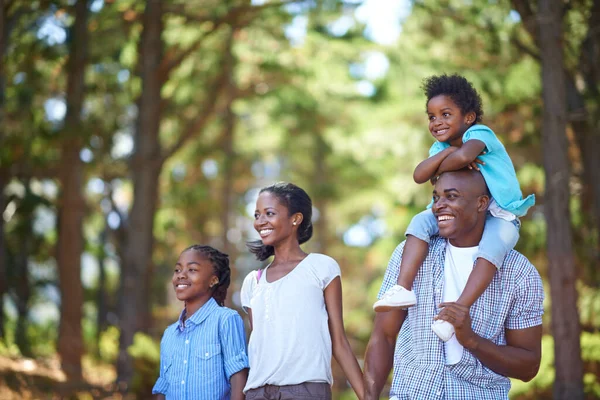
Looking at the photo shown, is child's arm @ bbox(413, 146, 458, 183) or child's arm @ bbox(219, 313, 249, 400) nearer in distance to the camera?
child's arm @ bbox(413, 146, 458, 183)

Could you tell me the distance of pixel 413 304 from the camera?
3.74 m

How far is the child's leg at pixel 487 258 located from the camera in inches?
144

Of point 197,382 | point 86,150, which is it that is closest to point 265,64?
point 86,150

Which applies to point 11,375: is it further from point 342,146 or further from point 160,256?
point 160,256

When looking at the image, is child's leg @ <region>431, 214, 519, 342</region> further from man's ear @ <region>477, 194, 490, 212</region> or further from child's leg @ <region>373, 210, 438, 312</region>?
child's leg @ <region>373, 210, 438, 312</region>

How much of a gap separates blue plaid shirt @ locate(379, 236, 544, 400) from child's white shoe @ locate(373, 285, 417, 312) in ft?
0.43

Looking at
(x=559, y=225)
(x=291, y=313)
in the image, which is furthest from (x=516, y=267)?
(x=559, y=225)

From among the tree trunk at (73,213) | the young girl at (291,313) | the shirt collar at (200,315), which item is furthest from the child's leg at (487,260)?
Result: the tree trunk at (73,213)

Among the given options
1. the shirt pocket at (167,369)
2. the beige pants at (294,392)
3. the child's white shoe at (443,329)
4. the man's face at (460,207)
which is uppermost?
the man's face at (460,207)

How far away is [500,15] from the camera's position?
12.3 metres

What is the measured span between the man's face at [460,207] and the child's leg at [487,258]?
3.4 inches

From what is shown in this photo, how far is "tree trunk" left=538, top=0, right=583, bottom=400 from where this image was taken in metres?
9.57

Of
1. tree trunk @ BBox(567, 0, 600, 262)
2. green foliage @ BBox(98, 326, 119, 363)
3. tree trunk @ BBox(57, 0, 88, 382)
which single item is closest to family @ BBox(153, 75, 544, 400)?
tree trunk @ BBox(567, 0, 600, 262)

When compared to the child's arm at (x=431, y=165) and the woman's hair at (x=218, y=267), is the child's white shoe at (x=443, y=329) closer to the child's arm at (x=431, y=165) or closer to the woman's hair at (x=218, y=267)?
the child's arm at (x=431, y=165)
